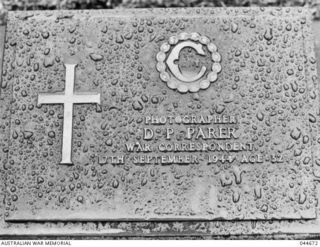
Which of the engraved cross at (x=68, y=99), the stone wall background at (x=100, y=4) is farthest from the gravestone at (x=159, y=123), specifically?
the stone wall background at (x=100, y=4)

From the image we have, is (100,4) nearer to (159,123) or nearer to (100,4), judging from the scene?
(100,4)

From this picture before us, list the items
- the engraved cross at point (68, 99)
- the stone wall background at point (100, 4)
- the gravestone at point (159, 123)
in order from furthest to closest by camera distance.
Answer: the stone wall background at point (100, 4)
the engraved cross at point (68, 99)
the gravestone at point (159, 123)

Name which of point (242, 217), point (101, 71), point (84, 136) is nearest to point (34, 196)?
point (84, 136)

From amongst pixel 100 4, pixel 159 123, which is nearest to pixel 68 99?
pixel 159 123

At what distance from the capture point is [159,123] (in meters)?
2.45

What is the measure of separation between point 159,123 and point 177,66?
28 centimetres

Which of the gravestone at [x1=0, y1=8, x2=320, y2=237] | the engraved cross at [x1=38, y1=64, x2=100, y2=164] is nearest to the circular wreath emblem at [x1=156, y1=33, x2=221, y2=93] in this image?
the gravestone at [x1=0, y1=8, x2=320, y2=237]

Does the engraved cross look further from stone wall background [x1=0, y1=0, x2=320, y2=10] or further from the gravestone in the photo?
stone wall background [x1=0, y1=0, x2=320, y2=10]

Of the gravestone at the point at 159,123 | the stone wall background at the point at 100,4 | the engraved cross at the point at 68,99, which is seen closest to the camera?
the gravestone at the point at 159,123

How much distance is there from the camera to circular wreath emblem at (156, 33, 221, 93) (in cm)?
249

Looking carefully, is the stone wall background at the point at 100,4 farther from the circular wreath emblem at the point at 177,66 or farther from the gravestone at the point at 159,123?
the circular wreath emblem at the point at 177,66

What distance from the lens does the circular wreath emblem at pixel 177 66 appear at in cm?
249

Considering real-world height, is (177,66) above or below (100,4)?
below

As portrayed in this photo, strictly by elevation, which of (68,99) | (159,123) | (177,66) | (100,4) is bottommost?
(159,123)
